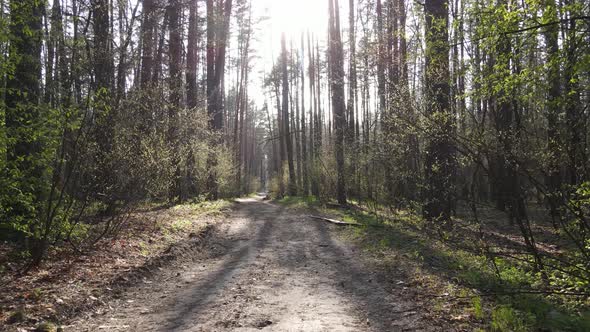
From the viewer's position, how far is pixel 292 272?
270 inches

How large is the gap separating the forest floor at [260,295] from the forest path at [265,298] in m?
0.01

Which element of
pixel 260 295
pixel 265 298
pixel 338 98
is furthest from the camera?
pixel 338 98

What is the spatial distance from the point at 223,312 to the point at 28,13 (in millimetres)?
4860

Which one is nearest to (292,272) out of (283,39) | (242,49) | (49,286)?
(49,286)

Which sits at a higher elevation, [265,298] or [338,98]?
[338,98]

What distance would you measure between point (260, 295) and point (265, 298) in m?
0.16

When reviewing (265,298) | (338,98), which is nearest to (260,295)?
(265,298)

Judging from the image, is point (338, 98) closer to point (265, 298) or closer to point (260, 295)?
point (260, 295)

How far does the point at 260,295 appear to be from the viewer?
17.8 feet

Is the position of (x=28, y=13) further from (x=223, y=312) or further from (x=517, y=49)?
(x=517, y=49)

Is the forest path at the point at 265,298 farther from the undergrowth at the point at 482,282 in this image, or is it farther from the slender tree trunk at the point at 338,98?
the slender tree trunk at the point at 338,98

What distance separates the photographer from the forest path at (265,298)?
4375 mm

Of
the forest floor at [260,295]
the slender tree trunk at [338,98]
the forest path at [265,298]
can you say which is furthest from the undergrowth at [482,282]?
the slender tree trunk at [338,98]

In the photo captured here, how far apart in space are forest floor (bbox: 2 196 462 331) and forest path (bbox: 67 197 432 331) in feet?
0.04
